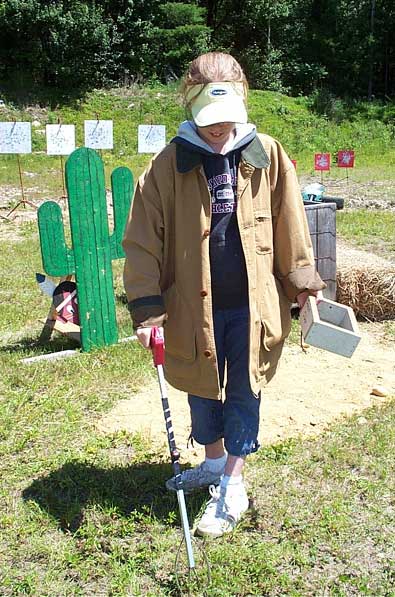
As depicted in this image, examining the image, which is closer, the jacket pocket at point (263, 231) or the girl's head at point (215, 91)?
the girl's head at point (215, 91)

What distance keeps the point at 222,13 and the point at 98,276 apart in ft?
98.4

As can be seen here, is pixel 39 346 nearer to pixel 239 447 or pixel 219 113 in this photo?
pixel 239 447

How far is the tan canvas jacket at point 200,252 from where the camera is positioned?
91.1 inches

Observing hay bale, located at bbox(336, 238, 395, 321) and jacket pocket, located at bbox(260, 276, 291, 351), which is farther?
hay bale, located at bbox(336, 238, 395, 321)

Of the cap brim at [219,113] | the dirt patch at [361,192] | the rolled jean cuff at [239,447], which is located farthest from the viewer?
the dirt patch at [361,192]

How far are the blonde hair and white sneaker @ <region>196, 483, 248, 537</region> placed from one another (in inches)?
56.3

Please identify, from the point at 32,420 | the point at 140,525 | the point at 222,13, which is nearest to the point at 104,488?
the point at 140,525

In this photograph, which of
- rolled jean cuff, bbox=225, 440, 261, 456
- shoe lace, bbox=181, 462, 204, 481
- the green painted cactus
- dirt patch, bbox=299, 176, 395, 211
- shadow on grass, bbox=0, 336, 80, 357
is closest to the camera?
rolled jean cuff, bbox=225, 440, 261, 456

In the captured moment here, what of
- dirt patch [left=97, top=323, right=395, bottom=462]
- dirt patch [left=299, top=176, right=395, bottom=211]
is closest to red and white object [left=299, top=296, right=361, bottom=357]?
dirt patch [left=97, top=323, right=395, bottom=462]

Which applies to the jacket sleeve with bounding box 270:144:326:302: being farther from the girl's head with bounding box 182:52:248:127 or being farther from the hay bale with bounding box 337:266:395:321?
the hay bale with bounding box 337:266:395:321

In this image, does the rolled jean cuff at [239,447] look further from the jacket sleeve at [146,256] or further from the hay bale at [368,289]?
the hay bale at [368,289]

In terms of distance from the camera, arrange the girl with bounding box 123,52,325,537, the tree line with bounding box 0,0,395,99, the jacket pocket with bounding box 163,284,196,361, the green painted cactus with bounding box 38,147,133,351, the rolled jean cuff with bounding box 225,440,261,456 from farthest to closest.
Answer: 1. the tree line with bounding box 0,0,395,99
2. the green painted cactus with bounding box 38,147,133,351
3. the rolled jean cuff with bounding box 225,440,261,456
4. the jacket pocket with bounding box 163,284,196,361
5. the girl with bounding box 123,52,325,537

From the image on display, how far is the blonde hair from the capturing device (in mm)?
2242

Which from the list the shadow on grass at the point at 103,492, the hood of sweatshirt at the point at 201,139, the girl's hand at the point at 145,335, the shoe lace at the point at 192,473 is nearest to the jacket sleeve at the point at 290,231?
the hood of sweatshirt at the point at 201,139
